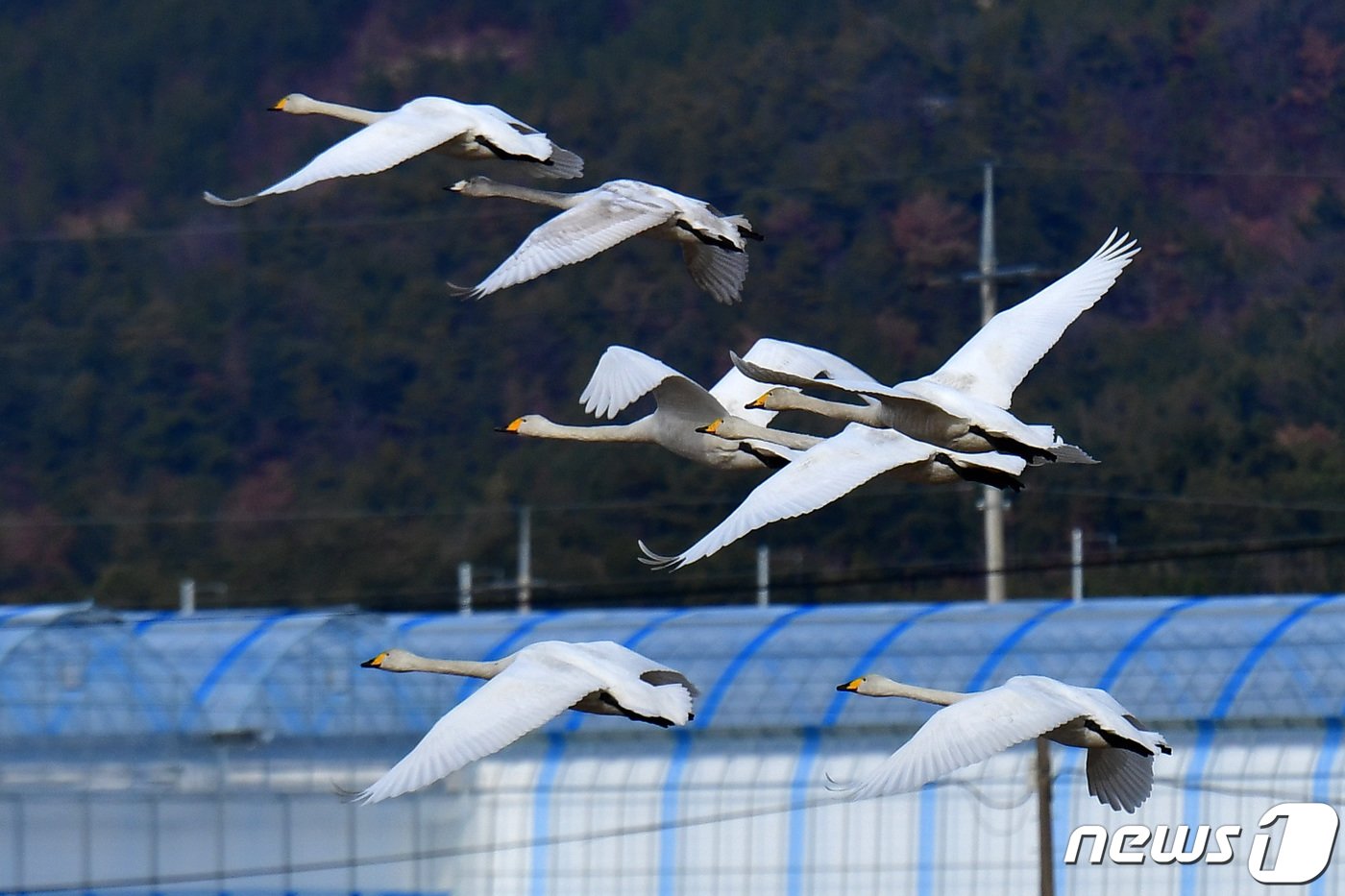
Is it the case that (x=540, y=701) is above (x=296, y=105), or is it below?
below

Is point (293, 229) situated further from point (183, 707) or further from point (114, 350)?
point (183, 707)

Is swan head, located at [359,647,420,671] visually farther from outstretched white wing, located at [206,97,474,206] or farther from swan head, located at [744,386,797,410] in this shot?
outstretched white wing, located at [206,97,474,206]

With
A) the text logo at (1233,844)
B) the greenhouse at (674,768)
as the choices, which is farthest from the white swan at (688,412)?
the text logo at (1233,844)

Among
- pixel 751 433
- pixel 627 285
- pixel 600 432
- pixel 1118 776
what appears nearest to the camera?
pixel 1118 776

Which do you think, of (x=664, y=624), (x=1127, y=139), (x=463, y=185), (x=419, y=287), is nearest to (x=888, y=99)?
(x=1127, y=139)

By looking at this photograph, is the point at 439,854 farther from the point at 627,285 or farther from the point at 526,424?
the point at 627,285

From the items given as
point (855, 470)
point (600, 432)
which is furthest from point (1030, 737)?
point (600, 432)

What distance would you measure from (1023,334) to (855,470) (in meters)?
1.79

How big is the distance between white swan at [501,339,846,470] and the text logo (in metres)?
7.18

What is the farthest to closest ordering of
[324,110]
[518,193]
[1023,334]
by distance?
[324,110], [518,193], [1023,334]

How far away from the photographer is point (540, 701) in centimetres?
1152

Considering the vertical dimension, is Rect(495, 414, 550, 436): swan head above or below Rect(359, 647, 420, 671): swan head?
above

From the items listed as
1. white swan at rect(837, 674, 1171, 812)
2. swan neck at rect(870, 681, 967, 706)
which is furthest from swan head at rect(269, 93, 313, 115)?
white swan at rect(837, 674, 1171, 812)

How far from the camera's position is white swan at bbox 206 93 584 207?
12156mm
